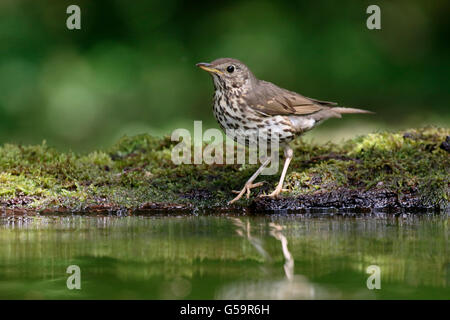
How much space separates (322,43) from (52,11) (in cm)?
431

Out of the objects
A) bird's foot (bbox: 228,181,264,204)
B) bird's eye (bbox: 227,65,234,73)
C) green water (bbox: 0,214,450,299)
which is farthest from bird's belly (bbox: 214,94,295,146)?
green water (bbox: 0,214,450,299)

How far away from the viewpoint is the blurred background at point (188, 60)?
963 cm

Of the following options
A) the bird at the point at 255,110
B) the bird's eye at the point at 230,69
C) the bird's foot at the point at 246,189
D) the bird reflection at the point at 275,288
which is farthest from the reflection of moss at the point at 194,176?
the bird reflection at the point at 275,288

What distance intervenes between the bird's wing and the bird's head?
19 centimetres

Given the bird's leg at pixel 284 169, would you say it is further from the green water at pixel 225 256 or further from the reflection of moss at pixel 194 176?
the green water at pixel 225 256

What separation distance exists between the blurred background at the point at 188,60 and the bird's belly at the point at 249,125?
3807 mm

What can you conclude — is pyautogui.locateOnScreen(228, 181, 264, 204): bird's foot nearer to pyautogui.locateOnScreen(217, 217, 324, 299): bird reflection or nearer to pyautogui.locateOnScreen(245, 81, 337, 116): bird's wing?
pyautogui.locateOnScreen(245, 81, 337, 116): bird's wing

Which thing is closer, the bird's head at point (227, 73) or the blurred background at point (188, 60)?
the bird's head at point (227, 73)

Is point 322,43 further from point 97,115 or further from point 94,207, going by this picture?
point 94,207

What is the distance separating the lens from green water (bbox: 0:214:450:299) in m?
2.96

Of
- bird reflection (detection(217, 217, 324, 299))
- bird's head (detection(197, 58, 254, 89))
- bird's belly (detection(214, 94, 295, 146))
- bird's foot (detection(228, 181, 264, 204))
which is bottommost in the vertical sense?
bird reflection (detection(217, 217, 324, 299))

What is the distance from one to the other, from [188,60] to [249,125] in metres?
4.73

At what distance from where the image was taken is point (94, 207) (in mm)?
5137

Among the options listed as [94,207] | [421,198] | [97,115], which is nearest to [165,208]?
[94,207]
